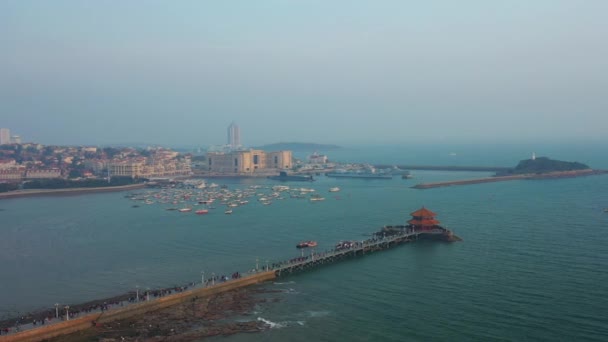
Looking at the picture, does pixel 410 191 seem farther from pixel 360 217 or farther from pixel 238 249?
pixel 238 249

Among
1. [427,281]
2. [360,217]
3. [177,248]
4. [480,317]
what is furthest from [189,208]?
[480,317]

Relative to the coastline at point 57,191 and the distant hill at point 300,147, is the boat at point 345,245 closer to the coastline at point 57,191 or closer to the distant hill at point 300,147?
the coastline at point 57,191

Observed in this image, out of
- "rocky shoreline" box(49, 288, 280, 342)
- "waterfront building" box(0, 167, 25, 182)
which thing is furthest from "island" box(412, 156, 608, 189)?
"waterfront building" box(0, 167, 25, 182)

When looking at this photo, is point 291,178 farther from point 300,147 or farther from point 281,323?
point 300,147

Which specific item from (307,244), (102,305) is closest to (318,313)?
(102,305)

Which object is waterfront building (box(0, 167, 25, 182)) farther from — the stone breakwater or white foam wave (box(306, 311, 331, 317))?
white foam wave (box(306, 311, 331, 317))
